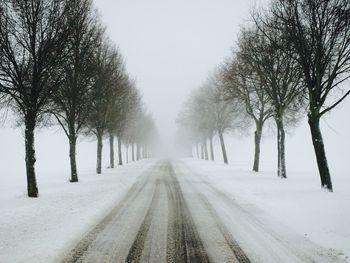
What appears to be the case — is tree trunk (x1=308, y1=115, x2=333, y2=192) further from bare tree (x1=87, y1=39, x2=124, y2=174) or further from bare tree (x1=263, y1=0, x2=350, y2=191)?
→ bare tree (x1=87, y1=39, x2=124, y2=174)

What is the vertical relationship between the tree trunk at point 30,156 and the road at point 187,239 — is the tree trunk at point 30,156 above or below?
above

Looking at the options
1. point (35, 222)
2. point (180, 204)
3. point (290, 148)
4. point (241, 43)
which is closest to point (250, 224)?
point (180, 204)

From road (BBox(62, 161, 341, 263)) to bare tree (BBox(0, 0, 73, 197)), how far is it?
21.4 feet

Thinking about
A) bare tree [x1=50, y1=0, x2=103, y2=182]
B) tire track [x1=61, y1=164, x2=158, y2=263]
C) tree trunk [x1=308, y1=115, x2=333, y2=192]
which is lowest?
tire track [x1=61, y1=164, x2=158, y2=263]

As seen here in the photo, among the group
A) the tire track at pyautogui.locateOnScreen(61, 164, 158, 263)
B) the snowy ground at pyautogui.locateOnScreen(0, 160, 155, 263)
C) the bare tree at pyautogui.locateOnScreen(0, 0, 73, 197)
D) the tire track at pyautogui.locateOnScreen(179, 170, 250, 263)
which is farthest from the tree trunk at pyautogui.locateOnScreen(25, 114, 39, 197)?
the tire track at pyautogui.locateOnScreen(179, 170, 250, 263)

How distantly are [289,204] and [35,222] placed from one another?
8951 millimetres

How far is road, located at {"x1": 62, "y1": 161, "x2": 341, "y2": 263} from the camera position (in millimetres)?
5539

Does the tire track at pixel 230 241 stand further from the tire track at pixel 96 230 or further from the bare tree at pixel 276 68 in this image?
the bare tree at pixel 276 68

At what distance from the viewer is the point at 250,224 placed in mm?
8141

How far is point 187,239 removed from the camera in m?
6.58

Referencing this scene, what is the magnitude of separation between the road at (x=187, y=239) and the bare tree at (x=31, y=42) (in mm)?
6537

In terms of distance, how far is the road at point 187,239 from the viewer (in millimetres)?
5539

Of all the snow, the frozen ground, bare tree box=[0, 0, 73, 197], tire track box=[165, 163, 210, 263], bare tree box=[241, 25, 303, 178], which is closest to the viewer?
tire track box=[165, 163, 210, 263]

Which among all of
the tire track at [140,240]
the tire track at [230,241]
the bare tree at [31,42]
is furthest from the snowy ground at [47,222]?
the tire track at [230,241]
